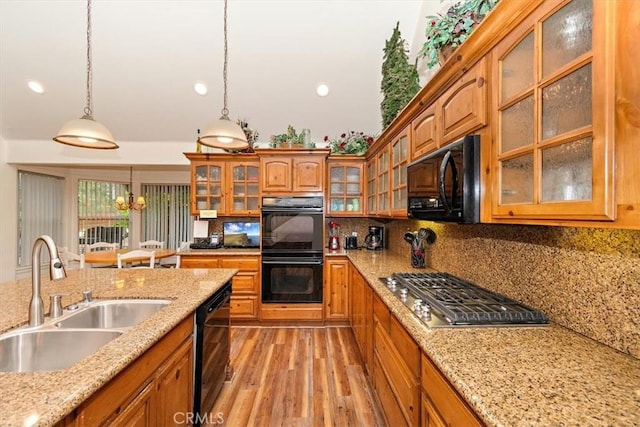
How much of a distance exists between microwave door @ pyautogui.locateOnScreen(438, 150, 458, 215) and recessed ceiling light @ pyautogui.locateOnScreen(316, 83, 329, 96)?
275cm

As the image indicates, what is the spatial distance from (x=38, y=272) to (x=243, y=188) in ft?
9.18

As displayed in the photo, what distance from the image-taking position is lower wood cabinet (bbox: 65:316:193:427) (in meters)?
0.90

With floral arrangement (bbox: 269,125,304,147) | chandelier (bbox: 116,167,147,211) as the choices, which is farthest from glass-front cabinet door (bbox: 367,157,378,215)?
chandelier (bbox: 116,167,147,211)

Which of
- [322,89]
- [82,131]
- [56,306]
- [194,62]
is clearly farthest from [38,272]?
[322,89]

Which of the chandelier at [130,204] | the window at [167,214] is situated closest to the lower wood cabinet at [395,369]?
the chandelier at [130,204]

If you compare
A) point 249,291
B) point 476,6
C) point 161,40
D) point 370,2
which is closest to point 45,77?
point 161,40

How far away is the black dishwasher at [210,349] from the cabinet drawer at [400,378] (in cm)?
109

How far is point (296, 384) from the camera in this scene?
2.40 m

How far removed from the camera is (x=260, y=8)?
10.2ft

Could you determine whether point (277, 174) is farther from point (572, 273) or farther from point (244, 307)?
point (572, 273)

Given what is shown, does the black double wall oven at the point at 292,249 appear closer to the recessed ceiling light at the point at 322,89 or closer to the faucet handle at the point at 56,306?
the recessed ceiling light at the point at 322,89

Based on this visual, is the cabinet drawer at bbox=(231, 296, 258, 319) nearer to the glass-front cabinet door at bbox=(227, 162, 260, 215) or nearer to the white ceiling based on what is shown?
the glass-front cabinet door at bbox=(227, 162, 260, 215)

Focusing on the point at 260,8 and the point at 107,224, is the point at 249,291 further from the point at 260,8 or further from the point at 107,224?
the point at 107,224

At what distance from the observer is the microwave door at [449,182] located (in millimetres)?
1344
